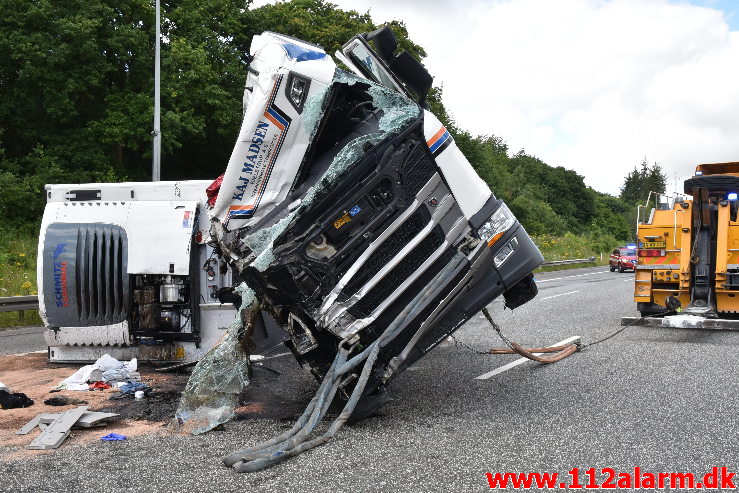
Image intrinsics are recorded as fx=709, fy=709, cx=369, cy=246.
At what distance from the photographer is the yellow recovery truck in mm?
10039

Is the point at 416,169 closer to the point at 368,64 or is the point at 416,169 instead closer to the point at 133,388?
the point at 368,64

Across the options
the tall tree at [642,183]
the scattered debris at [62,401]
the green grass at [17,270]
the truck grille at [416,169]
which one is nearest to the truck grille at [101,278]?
the scattered debris at [62,401]

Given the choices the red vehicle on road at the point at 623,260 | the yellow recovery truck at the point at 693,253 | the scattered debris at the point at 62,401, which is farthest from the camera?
the red vehicle on road at the point at 623,260

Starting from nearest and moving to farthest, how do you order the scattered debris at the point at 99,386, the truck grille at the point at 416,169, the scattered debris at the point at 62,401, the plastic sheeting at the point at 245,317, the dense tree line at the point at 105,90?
1. the plastic sheeting at the point at 245,317
2. the truck grille at the point at 416,169
3. the scattered debris at the point at 62,401
4. the scattered debris at the point at 99,386
5. the dense tree line at the point at 105,90

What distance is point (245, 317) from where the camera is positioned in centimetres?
569

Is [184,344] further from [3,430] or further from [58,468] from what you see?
[58,468]

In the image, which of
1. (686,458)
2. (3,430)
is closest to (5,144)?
(3,430)

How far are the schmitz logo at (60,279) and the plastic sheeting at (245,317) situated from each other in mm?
2322

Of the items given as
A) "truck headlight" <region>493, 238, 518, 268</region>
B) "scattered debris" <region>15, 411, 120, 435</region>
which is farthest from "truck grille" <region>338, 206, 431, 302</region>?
"scattered debris" <region>15, 411, 120, 435</region>

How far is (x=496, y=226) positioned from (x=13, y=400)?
4140 millimetres

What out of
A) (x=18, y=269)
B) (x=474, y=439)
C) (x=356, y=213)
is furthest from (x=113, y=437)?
(x=18, y=269)

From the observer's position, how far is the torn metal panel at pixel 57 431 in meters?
4.57

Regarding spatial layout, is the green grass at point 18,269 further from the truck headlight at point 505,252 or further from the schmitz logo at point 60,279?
the truck headlight at point 505,252

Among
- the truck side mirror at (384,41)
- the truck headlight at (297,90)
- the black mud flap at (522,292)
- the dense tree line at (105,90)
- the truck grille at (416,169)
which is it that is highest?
the dense tree line at (105,90)
